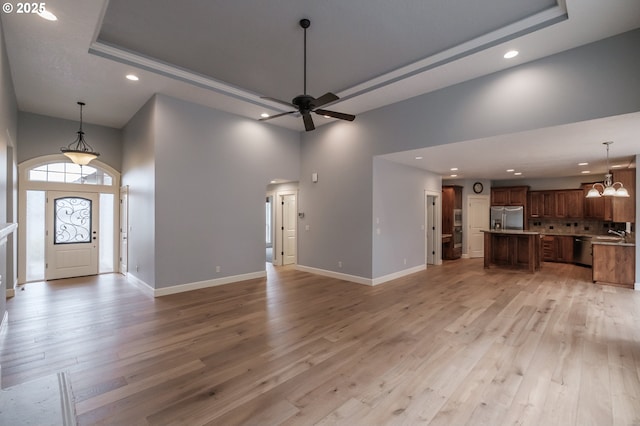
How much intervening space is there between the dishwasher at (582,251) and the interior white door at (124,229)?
11550mm

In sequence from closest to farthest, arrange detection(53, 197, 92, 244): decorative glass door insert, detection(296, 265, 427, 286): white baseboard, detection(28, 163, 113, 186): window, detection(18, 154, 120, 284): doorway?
detection(296, 265, 427, 286): white baseboard
detection(18, 154, 120, 284): doorway
detection(28, 163, 113, 186): window
detection(53, 197, 92, 244): decorative glass door insert

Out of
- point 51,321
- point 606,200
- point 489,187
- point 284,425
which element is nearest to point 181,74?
point 51,321

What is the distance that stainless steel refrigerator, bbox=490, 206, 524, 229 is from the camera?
9.37 m

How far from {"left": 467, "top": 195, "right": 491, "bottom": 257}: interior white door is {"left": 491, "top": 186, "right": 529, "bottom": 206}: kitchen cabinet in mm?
332

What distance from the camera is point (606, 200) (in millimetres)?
7707

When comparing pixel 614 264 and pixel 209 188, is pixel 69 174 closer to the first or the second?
pixel 209 188

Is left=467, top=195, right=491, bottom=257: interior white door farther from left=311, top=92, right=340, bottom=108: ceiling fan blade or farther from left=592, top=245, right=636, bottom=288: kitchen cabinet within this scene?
left=311, top=92, right=340, bottom=108: ceiling fan blade

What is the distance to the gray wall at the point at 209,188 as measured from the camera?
16.6 feet

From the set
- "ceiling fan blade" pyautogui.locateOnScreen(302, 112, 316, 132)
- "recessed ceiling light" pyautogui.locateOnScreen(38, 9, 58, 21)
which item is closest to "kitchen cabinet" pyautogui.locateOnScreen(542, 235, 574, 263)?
"ceiling fan blade" pyautogui.locateOnScreen(302, 112, 316, 132)

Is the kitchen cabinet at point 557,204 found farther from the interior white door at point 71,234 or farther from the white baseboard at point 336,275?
the interior white door at point 71,234

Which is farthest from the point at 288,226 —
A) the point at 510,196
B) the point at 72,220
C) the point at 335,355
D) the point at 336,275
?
the point at 510,196

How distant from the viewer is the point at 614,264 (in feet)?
19.2

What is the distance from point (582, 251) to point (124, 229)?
11.9 m

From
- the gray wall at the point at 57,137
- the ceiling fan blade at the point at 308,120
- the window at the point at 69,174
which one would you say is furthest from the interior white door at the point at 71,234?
the ceiling fan blade at the point at 308,120
